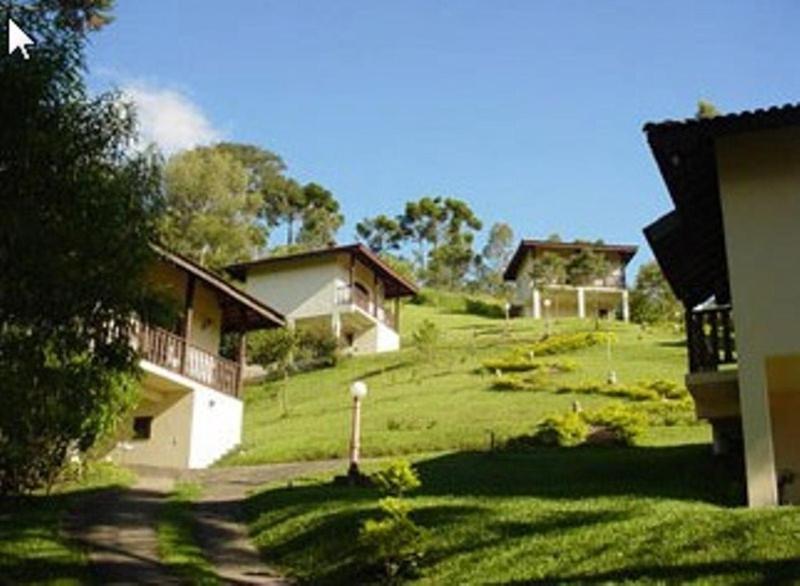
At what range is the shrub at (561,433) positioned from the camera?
23141 millimetres

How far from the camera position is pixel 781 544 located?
31.5 feet

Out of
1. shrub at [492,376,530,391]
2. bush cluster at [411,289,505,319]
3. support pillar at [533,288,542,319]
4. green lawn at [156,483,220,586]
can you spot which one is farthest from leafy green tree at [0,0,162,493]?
bush cluster at [411,289,505,319]

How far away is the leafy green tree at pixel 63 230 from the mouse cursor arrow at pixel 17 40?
0.12 m

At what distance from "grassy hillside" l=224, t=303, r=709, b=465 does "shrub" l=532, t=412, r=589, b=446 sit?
966 mm

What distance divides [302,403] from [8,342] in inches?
966

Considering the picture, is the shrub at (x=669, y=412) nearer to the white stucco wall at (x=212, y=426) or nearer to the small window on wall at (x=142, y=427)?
the white stucco wall at (x=212, y=426)

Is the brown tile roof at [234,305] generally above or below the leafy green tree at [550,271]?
below

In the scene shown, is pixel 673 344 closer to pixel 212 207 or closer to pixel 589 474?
pixel 589 474

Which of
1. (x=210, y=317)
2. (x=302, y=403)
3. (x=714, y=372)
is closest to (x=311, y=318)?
(x=302, y=403)

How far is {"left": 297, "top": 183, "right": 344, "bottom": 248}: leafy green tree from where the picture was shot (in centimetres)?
7081

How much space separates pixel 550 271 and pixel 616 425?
1266 inches

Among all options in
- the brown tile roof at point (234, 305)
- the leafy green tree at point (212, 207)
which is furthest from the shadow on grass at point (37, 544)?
the leafy green tree at point (212, 207)

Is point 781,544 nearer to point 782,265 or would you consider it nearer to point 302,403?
point 782,265

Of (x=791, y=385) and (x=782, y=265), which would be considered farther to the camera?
(x=791, y=385)
